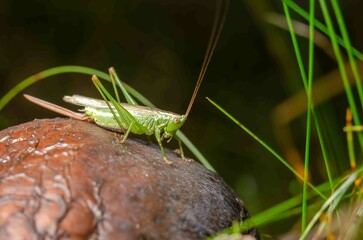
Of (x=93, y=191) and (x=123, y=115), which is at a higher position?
(x=123, y=115)

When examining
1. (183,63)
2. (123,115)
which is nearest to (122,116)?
(123,115)

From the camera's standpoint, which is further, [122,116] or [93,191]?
[122,116]

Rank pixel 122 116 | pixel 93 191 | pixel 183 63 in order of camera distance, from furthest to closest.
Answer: pixel 183 63 → pixel 122 116 → pixel 93 191

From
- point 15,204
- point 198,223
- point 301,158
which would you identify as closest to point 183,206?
point 198,223

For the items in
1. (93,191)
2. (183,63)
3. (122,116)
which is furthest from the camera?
(183,63)

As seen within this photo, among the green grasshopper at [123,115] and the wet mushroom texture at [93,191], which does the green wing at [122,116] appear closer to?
the green grasshopper at [123,115]

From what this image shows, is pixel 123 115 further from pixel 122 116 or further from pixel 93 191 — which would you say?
pixel 93 191

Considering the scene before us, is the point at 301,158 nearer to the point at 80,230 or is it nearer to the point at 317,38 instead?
the point at 317,38
